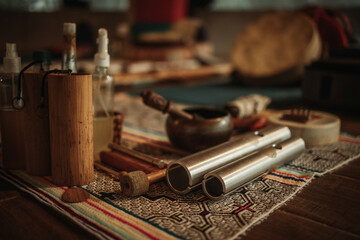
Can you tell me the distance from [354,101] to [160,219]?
122 centimetres

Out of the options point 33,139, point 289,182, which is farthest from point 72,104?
point 289,182

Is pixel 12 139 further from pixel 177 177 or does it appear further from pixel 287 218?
pixel 287 218

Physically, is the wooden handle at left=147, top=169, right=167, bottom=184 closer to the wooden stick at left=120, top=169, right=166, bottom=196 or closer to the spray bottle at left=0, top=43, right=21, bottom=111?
the wooden stick at left=120, top=169, right=166, bottom=196

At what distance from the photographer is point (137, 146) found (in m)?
1.03

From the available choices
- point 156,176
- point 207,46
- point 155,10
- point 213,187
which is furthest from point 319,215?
point 155,10

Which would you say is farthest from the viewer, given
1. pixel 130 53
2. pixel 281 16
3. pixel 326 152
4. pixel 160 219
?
pixel 130 53

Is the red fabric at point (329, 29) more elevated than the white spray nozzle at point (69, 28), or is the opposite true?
the red fabric at point (329, 29)

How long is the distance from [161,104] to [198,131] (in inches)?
4.8

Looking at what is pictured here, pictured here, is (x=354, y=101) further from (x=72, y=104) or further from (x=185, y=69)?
(x=185, y=69)

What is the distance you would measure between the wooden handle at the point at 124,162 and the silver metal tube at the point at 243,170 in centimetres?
15

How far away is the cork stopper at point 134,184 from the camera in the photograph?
66cm

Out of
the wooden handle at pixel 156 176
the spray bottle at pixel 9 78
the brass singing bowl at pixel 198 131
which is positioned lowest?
the wooden handle at pixel 156 176

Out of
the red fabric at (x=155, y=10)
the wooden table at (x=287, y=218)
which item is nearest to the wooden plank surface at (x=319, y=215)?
the wooden table at (x=287, y=218)

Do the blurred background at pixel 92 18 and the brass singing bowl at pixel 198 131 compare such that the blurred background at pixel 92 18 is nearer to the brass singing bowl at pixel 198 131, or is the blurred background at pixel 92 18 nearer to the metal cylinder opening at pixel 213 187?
the brass singing bowl at pixel 198 131
